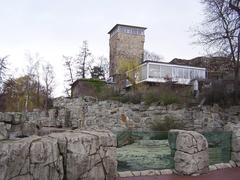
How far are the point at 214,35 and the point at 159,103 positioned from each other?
4.92 m

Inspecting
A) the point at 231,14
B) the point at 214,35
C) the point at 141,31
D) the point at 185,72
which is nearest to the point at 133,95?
the point at 214,35

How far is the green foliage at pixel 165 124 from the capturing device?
16984 mm

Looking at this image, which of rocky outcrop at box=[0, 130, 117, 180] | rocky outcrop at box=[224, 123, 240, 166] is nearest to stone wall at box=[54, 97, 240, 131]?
rocky outcrop at box=[224, 123, 240, 166]

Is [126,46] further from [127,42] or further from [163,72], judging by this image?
[163,72]

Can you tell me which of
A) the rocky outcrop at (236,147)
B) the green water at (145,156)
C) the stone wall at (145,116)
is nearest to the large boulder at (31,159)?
the green water at (145,156)

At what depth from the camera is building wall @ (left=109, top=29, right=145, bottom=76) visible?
47000mm

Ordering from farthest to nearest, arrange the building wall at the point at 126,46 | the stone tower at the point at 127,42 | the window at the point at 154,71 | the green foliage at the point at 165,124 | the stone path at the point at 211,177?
the stone tower at the point at 127,42 < the building wall at the point at 126,46 < the window at the point at 154,71 < the green foliage at the point at 165,124 < the stone path at the point at 211,177

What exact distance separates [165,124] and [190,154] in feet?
31.4

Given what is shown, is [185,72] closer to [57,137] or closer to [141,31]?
[141,31]

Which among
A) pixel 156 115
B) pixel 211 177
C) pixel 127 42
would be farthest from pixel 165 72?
pixel 211 177

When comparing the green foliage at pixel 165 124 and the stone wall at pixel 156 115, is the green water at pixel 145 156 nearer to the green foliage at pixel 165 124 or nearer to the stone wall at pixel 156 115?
the green foliage at pixel 165 124

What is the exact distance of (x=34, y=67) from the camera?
41.2 meters

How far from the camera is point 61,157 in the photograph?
19.3ft

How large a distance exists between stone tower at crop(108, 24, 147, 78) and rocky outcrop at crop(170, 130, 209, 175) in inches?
1517
